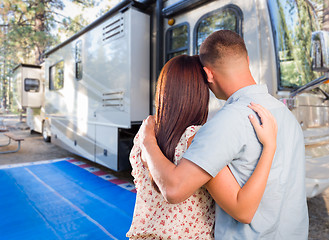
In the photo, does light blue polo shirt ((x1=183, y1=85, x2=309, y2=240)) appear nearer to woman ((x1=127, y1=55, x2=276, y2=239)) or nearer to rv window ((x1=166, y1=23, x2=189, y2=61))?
woman ((x1=127, y1=55, x2=276, y2=239))

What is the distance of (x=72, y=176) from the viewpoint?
4.80m

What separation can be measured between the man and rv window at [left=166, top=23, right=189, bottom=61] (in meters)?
2.39

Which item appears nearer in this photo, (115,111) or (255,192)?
(255,192)

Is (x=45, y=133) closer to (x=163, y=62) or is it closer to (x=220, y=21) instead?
(x=163, y=62)

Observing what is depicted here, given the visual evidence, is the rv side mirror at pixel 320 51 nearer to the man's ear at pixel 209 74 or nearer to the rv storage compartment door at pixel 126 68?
the man's ear at pixel 209 74

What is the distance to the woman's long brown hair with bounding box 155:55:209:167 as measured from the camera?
1.04 m

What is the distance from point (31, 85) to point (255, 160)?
9929 millimetres

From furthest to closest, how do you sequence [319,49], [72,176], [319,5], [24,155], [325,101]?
1. [24,155]
2. [72,176]
3. [319,5]
4. [325,101]
5. [319,49]

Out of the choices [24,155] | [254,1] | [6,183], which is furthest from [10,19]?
[254,1]

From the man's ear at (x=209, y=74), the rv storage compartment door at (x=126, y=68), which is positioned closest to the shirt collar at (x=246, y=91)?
the man's ear at (x=209, y=74)

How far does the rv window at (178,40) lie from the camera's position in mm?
3355

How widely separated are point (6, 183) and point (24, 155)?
2779 millimetres

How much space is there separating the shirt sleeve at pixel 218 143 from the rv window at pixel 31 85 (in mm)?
9761

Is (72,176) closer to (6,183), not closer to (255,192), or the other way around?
(6,183)
